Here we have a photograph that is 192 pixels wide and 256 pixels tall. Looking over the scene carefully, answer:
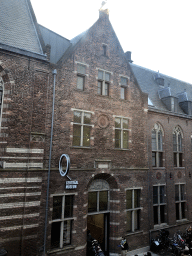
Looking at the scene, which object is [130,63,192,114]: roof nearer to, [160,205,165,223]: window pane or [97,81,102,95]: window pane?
[97,81,102,95]: window pane

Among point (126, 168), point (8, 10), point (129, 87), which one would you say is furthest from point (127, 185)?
point (8, 10)

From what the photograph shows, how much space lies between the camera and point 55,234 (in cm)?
1066

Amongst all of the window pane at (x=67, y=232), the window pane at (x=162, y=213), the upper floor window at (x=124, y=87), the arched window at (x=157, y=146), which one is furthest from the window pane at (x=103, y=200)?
the upper floor window at (x=124, y=87)

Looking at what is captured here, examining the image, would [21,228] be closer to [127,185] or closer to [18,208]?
[18,208]

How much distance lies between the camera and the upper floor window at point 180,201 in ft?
55.8

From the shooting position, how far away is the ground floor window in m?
10.6

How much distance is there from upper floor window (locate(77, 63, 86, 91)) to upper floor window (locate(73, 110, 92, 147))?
1697mm

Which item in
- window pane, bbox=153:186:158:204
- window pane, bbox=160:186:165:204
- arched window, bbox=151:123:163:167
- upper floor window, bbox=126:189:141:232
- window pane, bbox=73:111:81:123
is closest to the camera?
window pane, bbox=73:111:81:123

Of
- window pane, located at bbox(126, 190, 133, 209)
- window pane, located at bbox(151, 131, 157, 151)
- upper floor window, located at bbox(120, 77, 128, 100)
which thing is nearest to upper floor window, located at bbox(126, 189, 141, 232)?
window pane, located at bbox(126, 190, 133, 209)

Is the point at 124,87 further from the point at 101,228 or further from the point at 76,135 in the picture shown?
the point at 101,228

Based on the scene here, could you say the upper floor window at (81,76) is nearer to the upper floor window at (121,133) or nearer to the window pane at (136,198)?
the upper floor window at (121,133)

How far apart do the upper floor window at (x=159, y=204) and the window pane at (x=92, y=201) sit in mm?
5469

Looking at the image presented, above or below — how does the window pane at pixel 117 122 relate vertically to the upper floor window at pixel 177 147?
above

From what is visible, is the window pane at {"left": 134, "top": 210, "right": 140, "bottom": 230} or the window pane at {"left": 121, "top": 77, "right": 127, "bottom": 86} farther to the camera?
the window pane at {"left": 121, "top": 77, "right": 127, "bottom": 86}
